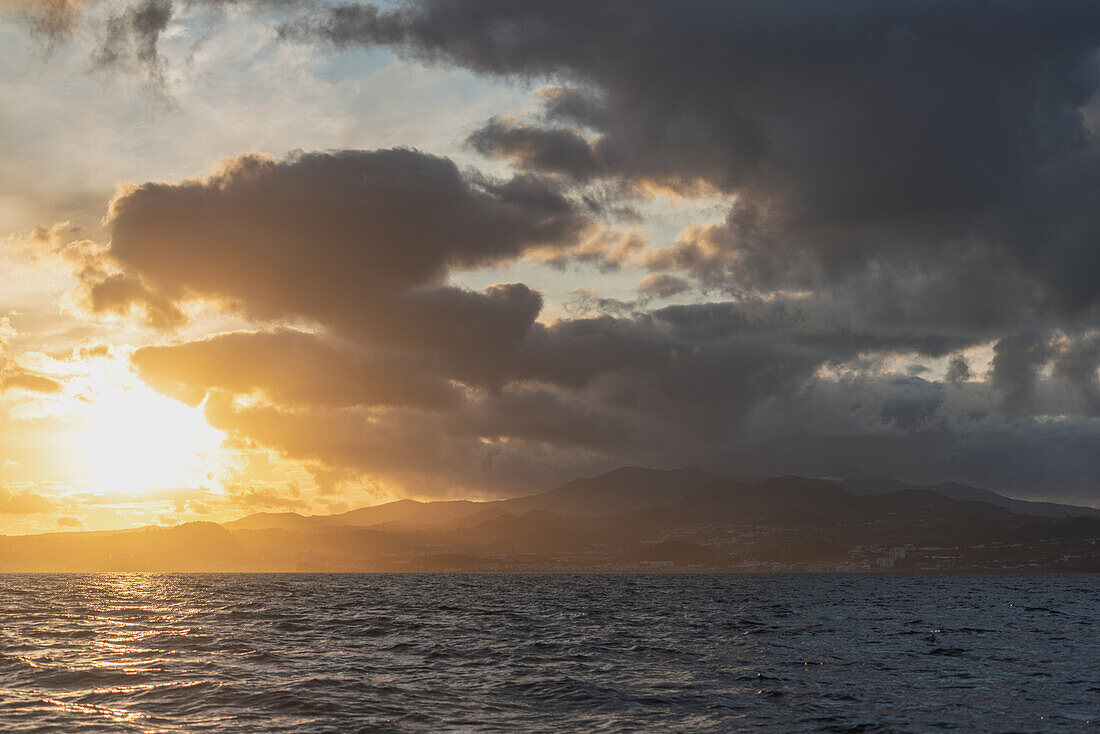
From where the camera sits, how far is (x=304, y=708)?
37.8m

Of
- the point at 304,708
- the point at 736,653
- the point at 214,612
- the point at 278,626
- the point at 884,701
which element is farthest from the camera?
the point at 214,612

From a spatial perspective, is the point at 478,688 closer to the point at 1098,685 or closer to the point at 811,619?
the point at 1098,685

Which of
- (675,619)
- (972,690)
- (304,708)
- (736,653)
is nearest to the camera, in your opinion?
(304,708)

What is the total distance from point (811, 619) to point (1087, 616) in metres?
43.5

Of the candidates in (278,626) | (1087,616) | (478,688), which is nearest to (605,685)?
(478,688)

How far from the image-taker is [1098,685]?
154ft

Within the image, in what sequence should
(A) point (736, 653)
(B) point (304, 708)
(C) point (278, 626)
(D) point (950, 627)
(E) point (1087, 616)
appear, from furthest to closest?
(E) point (1087, 616) → (D) point (950, 627) → (C) point (278, 626) → (A) point (736, 653) → (B) point (304, 708)

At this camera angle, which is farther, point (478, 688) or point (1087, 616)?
point (1087, 616)

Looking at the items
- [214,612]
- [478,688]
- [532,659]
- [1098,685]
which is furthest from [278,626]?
[1098,685]

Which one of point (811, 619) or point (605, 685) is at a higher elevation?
point (605, 685)

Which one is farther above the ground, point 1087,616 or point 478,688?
point 478,688

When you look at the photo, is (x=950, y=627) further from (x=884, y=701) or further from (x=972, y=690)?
(x=884, y=701)

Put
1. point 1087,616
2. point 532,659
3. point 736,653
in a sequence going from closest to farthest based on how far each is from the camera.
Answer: point 532,659
point 736,653
point 1087,616

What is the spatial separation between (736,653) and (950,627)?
41.8 meters
